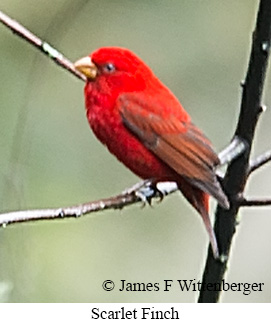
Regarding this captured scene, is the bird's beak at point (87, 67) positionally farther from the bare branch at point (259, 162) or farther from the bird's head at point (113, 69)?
the bare branch at point (259, 162)

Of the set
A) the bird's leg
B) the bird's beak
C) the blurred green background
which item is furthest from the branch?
the bird's leg

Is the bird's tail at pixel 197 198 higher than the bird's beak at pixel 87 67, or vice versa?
the bird's beak at pixel 87 67

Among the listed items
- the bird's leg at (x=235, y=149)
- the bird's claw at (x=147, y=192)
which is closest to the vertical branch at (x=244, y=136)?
the bird's leg at (x=235, y=149)

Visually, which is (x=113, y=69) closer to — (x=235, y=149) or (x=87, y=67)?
(x=87, y=67)

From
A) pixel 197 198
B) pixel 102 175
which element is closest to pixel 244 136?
pixel 197 198

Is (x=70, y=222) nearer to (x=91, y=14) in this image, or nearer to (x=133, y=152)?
(x=133, y=152)

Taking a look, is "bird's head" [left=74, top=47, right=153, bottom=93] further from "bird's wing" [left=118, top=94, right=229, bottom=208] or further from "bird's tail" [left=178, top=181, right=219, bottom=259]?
"bird's tail" [left=178, top=181, right=219, bottom=259]

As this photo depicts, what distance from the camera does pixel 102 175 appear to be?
1.07 meters

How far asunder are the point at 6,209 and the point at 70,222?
4.9 inches

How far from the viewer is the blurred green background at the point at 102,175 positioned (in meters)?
1.07

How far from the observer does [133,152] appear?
100 centimetres

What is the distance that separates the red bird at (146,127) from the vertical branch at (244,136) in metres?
0.02

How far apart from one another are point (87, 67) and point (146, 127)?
14 centimetres

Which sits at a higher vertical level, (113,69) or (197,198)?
(113,69)
